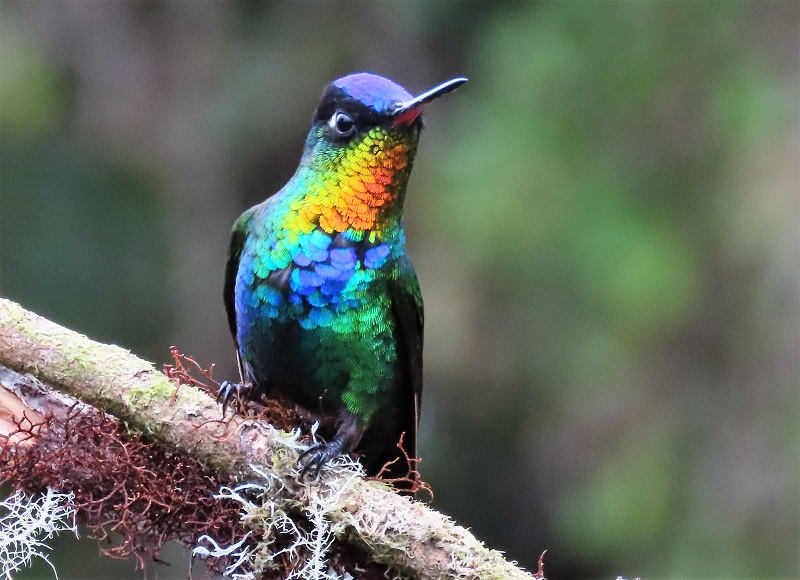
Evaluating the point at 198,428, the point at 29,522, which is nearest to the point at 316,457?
the point at 198,428

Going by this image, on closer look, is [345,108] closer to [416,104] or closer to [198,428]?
[416,104]

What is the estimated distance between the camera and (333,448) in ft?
9.90

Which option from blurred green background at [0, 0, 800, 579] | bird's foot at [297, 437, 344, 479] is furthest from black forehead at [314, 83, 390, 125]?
blurred green background at [0, 0, 800, 579]

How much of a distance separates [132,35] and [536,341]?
169 inches

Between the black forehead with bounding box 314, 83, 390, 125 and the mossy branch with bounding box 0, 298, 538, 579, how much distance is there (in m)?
1.13

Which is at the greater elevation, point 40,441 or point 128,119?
point 128,119

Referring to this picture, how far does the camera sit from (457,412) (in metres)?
8.56

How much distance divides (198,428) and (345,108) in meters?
1.28

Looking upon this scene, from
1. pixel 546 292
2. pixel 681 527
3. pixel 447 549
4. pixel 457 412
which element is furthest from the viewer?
pixel 457 412

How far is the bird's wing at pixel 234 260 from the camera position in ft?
12.5

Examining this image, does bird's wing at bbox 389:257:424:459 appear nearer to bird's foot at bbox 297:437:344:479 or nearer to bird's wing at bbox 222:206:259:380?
bird's wing at bbox 222:206:259:380

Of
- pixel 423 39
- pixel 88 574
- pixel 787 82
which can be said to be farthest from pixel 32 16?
pixel 787 82

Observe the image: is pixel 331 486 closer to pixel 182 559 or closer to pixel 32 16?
pixel 182 559

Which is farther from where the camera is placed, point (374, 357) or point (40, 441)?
point (374, 357)
